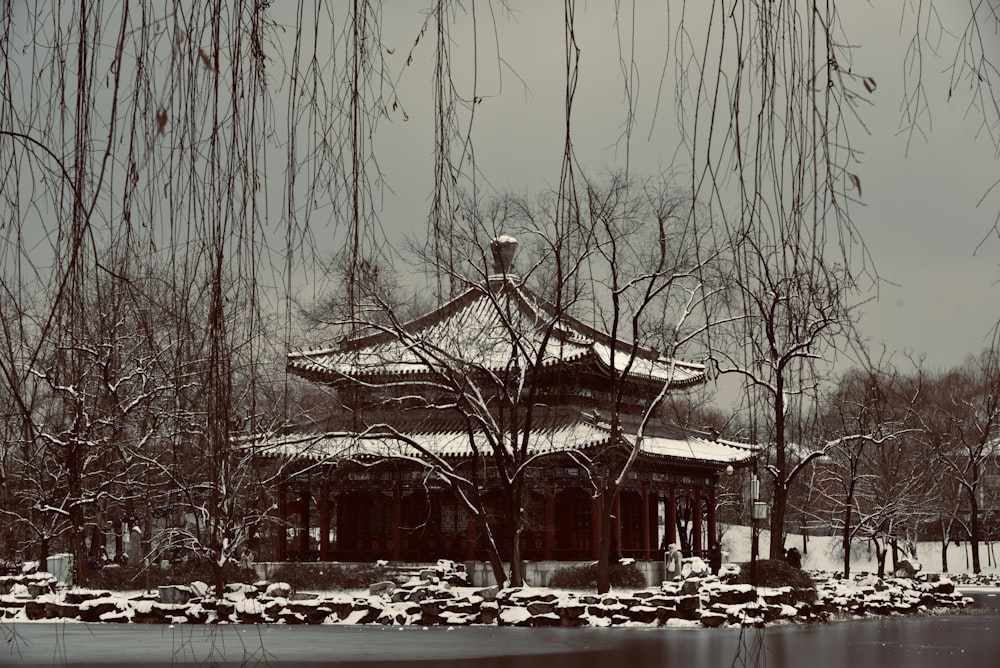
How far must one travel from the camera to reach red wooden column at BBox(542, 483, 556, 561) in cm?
2483

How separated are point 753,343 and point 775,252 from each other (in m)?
0.28

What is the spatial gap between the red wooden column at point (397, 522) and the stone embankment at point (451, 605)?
4170mm

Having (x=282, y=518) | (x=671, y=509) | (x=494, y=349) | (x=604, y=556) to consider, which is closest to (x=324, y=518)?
(x=282, y=518)

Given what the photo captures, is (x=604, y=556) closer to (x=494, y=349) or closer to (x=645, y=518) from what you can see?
(x=494, y=349)

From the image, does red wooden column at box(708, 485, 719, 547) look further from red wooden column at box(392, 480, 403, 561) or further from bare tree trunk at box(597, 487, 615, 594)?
bare tree trunk at box(597, 487, 615, 594)

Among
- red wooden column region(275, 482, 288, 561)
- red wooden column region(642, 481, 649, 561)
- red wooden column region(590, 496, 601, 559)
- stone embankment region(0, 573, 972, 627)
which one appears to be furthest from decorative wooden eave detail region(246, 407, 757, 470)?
stone embankment region(0, 573, 972, 627)

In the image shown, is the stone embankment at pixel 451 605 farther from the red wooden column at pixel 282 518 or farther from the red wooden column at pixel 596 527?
the red wooden column at pixel 282 518

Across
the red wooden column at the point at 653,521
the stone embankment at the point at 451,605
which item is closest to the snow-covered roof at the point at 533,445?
the red wooden column at the point at 653,521

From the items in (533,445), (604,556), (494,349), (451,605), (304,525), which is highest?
(494,349)

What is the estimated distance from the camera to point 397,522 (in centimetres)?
2539

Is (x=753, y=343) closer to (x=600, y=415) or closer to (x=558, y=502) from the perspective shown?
(x=600, y=415)

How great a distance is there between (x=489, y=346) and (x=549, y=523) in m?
4.57

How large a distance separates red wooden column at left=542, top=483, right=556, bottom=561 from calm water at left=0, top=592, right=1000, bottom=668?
714 centimetres

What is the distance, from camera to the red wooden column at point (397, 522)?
83.7 ft
